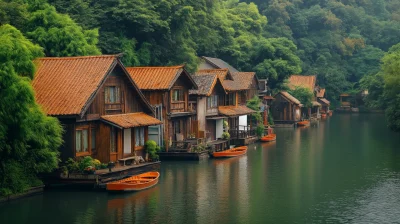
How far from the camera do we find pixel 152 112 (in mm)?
45875

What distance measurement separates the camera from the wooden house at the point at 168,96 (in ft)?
168

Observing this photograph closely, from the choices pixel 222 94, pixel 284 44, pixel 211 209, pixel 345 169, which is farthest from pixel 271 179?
pixel 284 44

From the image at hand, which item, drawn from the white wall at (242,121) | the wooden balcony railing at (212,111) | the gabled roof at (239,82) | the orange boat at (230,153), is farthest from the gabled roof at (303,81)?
the orange boat at (230,153)

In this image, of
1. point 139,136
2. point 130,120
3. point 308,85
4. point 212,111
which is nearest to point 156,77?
point 139,136

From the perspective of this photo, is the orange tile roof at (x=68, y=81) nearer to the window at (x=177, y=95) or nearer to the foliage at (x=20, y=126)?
the foliage at (x=20, y=126)

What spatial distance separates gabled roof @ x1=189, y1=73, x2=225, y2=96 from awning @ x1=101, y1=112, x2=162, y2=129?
1250 cm

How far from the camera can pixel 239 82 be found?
7388 centimetres

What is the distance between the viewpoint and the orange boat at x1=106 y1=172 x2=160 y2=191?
118 ft

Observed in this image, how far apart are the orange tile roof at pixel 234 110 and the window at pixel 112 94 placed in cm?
2147

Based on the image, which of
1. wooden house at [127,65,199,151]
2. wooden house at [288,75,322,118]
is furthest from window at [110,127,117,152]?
wooden house at [288,75,322,118]

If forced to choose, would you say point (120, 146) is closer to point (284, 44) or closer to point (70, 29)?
point (70, 29)

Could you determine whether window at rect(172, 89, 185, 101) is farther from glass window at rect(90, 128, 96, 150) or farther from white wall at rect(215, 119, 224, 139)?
glass window at rect(90, 128, 96, 150)

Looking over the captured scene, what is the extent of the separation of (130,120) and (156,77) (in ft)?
33.4

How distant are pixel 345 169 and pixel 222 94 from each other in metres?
20.7
